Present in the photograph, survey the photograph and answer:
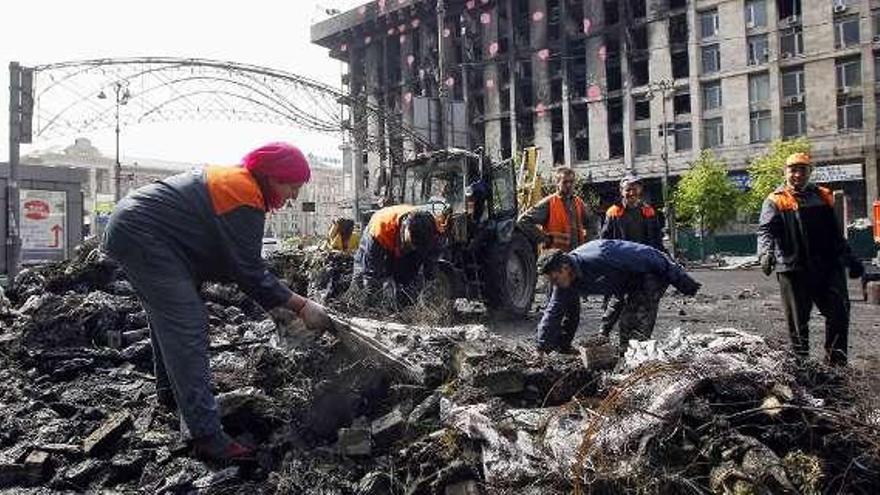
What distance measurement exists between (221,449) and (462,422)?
111 cm

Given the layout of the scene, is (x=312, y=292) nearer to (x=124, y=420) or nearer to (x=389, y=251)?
(x=389, y=251)

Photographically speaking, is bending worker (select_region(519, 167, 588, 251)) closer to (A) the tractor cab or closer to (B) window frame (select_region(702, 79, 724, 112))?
(A) the tractor cab

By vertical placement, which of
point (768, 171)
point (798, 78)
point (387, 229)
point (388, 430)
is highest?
point (798, 78)

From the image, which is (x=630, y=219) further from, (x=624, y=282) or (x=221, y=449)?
(x=221, y=449)

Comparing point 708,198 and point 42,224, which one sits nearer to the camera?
point 42,224

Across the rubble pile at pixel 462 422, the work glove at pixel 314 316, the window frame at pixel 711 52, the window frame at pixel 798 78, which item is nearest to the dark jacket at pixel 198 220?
the work glove at pixel 314 316

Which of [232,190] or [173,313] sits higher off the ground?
[232,190]

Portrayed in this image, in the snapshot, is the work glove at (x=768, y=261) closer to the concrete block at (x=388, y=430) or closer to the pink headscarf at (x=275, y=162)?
the concrete block at (x=388, y=430)

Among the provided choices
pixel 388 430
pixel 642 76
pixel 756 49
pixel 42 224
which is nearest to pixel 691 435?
pixel 388 430

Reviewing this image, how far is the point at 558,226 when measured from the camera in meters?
7.10

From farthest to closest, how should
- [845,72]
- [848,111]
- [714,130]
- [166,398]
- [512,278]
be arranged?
[714,130] → [845,72] → [848,111] → [512,278] → [166,398]

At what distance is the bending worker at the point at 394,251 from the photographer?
6.07m

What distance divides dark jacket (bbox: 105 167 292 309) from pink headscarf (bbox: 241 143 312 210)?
0.08m

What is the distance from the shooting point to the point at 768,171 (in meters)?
31.2
